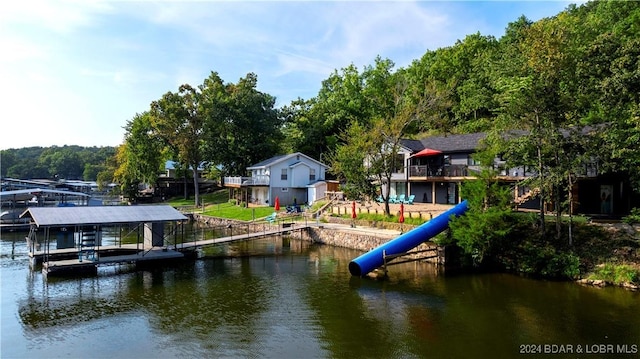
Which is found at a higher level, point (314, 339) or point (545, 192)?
point (545, 192)

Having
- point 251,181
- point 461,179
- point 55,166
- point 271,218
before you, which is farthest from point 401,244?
point 55,166

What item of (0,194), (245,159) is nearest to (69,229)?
(0,194)

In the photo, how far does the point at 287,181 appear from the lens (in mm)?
53500

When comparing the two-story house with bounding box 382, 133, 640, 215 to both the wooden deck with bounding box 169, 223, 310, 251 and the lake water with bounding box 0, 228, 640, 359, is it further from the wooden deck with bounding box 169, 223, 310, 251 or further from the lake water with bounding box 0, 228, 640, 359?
the wooden deck with bounding box 169, 223, 310, 251

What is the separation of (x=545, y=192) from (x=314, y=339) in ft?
58.5

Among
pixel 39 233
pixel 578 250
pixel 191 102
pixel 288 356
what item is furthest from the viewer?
pixel 191 102

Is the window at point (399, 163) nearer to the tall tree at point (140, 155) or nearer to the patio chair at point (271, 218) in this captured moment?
the patio chair at point (271, 218)

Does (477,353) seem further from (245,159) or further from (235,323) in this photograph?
(245,159)

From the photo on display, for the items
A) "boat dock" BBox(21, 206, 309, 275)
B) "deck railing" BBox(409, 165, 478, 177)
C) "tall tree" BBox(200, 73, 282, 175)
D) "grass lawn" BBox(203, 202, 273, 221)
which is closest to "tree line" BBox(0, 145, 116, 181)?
"tall tree" BBox(200, 73, 282, 175)

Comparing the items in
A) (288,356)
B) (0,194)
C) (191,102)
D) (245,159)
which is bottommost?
(288,356)

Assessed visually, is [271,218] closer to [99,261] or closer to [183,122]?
[99,261]

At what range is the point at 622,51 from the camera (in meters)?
25.5

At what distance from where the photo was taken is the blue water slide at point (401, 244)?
953 inches

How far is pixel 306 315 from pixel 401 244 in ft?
31.4
